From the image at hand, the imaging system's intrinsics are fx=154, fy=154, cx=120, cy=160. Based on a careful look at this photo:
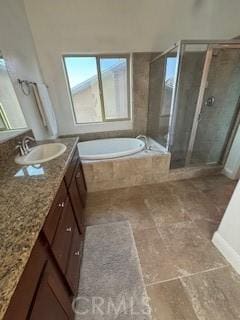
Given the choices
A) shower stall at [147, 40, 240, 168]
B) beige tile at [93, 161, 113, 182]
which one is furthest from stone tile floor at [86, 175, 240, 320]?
shower stall at [147, 40, 240, 168]

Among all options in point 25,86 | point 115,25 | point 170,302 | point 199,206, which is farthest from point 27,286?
point 115,25

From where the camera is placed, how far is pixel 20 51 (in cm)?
178

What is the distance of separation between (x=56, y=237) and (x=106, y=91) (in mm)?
2578

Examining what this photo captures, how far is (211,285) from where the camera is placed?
1144 mm

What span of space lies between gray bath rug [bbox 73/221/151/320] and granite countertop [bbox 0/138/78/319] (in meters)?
0.85

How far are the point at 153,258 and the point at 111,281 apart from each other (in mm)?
395

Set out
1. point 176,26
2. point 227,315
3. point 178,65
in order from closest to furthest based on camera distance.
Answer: point 227,315 → point 178,65 → point 176,26

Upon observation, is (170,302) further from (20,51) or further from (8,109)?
(20,51)

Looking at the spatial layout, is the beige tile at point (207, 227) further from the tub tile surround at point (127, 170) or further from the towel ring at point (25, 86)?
the towel ring at point (25, 86)

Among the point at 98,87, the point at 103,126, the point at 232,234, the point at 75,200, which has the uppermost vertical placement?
the point at 98,87

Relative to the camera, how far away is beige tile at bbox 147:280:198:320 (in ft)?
A: 3.31

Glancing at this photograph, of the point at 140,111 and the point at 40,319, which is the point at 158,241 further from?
the point at 140,111

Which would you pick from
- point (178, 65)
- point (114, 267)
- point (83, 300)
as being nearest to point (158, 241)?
point (114, 267)

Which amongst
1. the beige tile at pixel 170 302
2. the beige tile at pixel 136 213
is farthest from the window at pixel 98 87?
the beige tile at pixel 170 302
